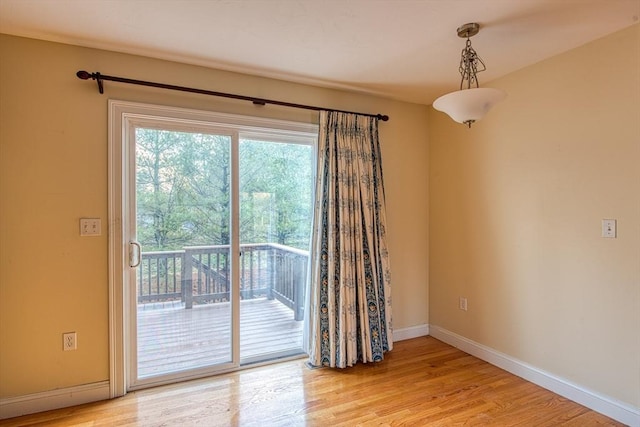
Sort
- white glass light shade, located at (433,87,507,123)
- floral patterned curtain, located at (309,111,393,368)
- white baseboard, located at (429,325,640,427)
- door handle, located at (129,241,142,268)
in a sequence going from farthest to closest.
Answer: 1. floral patterned curtain, located at (309,111,393,368)
2. door handle, located at (129,241,142,268)
3. white baseboard, located at (429,325,640,427)
4. white glass light shade, located at (433,87,507,123)

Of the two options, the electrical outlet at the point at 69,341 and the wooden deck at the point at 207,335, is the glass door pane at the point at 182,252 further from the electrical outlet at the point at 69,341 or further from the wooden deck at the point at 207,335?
the electrical outlet at the point at 69,341

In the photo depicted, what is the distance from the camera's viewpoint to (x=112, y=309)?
7.73 ft

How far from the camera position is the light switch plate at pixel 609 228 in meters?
2.15

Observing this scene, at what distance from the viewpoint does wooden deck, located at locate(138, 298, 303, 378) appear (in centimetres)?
258

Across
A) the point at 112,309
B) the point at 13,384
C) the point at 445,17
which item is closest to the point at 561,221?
the point at 445,17

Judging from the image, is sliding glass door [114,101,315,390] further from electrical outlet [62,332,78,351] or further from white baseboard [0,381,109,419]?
electrical outlet [62,332,78,351]

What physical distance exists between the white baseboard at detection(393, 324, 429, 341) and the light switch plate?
A: 1.94 meters

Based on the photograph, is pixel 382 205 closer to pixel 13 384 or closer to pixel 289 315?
pixel 289 315

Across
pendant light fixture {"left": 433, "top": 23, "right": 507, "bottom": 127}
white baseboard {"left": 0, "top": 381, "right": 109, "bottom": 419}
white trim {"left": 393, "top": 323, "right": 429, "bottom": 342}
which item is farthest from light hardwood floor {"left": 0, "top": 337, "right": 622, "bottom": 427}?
pendant light fixture {"left": 433, "top": 23, "right": 507, "bottom": 127}

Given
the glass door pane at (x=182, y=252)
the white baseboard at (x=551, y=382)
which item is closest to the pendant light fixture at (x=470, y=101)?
the glass door pane at (x=182, y=252)

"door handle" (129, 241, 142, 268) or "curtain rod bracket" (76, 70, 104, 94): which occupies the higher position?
"curtain rod bracket" (76, 70, 104, 94)

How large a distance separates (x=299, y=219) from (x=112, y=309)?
1.59 meters

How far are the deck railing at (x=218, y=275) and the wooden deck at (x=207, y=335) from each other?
8cm

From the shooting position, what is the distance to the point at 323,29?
6.89 feet
